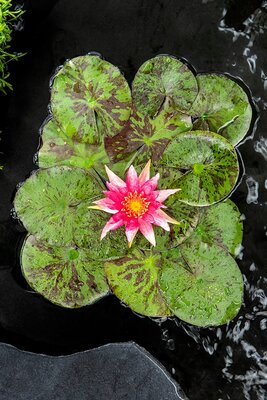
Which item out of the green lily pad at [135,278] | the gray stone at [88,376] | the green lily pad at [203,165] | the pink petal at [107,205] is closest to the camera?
the pink petal at [107,205]

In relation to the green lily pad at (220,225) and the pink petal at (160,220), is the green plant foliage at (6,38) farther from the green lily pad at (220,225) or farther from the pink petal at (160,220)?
the green lily pad at (220,225)

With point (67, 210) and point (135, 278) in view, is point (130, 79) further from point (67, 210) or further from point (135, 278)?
point (135, 278)

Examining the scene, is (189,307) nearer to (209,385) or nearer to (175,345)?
(175,345)

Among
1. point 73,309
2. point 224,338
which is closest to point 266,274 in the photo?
point 224,338

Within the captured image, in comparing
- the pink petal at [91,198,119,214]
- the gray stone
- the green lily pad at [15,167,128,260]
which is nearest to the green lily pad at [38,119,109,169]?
the green lily pad at [15,167,128,260]

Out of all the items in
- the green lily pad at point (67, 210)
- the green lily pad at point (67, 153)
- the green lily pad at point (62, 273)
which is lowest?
the green lily pad at point (62, 273)

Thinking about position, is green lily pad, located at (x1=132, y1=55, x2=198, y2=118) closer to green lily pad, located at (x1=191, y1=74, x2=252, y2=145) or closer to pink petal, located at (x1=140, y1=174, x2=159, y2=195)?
green lily pad, located at (x1=191, y1=74, x2=252, y2=145)

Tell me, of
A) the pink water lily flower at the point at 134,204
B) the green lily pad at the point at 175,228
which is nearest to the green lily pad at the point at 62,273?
the green lily pad at the point at 175,228
